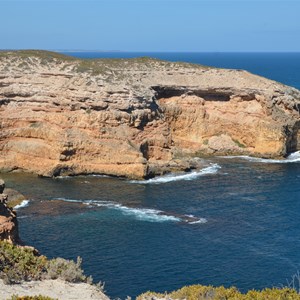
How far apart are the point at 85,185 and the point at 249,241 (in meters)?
24.4

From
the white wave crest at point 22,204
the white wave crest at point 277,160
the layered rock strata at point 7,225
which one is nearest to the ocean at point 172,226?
the white wave crest at point 22,204

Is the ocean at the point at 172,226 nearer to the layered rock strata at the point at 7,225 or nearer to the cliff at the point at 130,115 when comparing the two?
the cliff at the point at 130,115

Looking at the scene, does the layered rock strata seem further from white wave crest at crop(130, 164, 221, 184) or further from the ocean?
white wave crest at crop(130, 164, 221, 184)

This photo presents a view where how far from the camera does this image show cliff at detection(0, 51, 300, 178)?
230ft

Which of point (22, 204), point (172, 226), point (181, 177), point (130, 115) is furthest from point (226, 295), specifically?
point (130, 115)

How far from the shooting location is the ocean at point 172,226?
130 ft

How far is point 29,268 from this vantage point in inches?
958

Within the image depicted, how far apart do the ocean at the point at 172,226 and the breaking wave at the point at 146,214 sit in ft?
0.30

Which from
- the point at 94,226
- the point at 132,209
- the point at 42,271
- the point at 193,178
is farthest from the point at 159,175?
the point at 42,271

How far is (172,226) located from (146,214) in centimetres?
466

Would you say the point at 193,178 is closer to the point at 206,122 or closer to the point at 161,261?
the point at 206,122

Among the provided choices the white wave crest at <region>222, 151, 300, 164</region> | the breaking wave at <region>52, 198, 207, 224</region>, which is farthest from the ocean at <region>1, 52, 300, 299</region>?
the white wave crest at <region>222, 151, 300, 164</region>

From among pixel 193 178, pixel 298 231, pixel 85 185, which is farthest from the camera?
pixel 193 178

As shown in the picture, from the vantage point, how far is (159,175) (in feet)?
233
